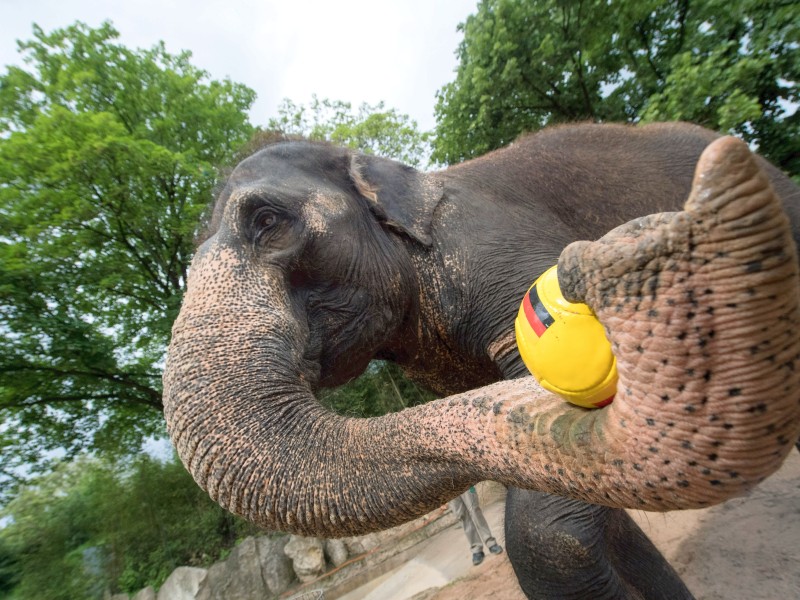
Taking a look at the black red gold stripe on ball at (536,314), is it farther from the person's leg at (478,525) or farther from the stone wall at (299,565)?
the stone wall at (299,565)

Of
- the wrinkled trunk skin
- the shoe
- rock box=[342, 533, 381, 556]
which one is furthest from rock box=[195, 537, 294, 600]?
the wrinkled trunk skin

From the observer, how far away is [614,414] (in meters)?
0.60

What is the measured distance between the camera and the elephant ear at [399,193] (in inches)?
77.9

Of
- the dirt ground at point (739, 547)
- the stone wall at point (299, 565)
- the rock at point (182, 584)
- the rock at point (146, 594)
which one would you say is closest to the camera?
the dirt ground at point (739, 547)

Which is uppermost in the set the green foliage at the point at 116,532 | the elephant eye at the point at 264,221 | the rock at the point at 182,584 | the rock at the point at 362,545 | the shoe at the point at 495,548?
the elephant eye at the point at 264,221

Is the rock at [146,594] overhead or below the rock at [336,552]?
overhead

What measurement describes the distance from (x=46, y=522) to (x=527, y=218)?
1234 cm

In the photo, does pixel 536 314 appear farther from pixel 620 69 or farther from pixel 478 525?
pixel 620 69

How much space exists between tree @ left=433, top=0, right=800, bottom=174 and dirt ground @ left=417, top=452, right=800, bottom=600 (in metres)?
2.77

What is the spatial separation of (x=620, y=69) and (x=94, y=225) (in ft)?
29.4

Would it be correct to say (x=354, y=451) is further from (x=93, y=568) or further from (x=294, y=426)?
(x=93, y=568)

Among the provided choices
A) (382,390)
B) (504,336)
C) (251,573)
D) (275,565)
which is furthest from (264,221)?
(382,390)

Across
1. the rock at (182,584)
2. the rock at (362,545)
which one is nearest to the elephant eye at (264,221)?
the rock at (362,545)

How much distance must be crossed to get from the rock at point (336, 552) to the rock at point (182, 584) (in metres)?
2.31
